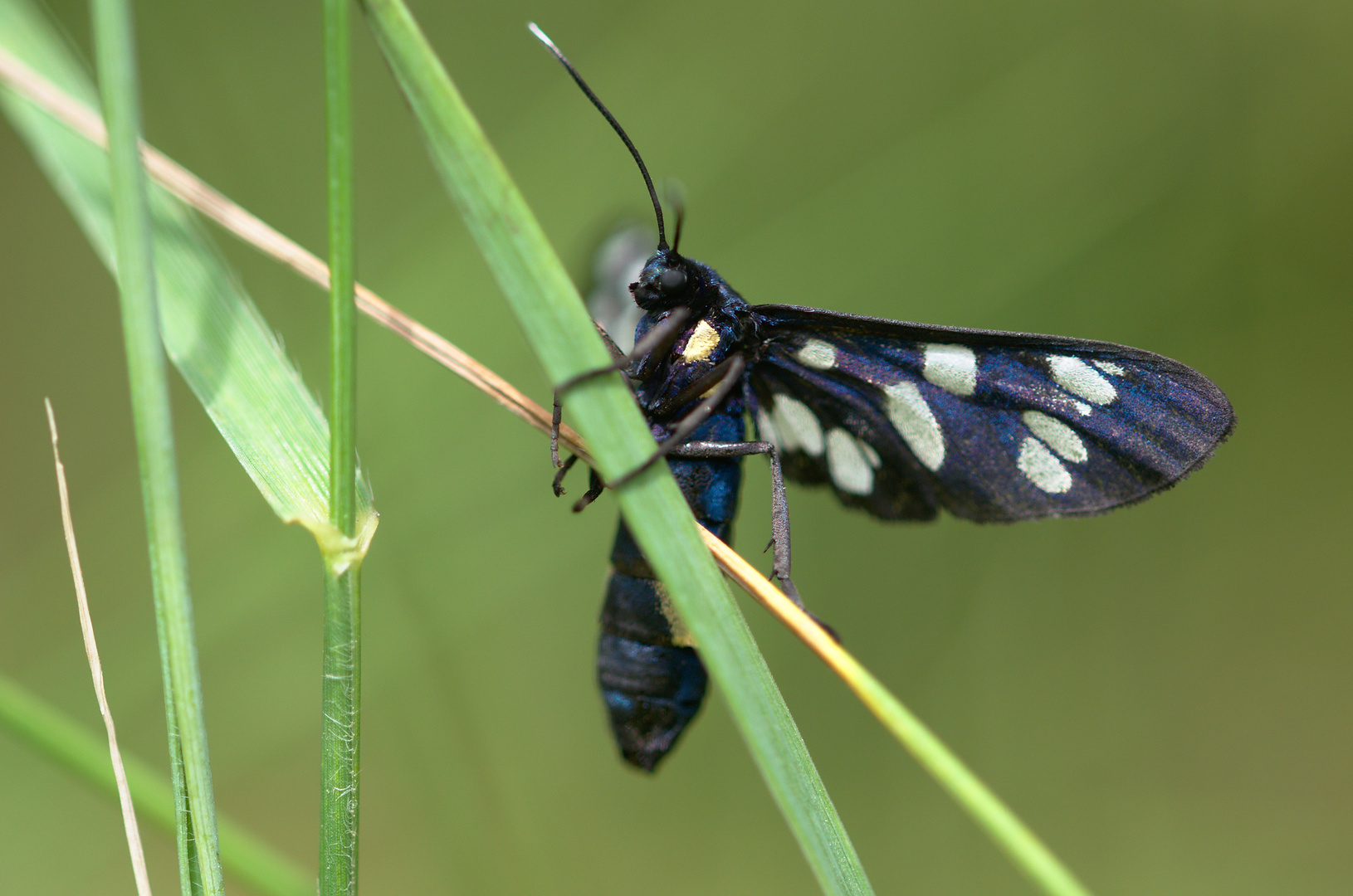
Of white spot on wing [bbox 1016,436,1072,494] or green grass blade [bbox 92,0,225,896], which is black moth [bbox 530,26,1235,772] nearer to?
white spot on wing [bbox 1016,436,1072,494]

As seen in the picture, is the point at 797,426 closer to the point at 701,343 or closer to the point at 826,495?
the point at 701,343

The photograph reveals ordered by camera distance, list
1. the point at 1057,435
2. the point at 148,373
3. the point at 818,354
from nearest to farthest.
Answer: the point at 148,373 → the point at 1057,435 → the point at 818,354

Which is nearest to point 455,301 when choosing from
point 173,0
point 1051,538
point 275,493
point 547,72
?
point 547,72

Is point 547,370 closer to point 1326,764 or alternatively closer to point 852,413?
point 852,413

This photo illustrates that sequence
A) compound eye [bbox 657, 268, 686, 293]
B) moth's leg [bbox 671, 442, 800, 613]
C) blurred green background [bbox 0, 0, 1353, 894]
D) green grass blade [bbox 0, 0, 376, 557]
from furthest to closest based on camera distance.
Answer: blurred green background [bbox 0, 0, 1353, 894]
compound eye [bbox 657, 268, 686, 293]
moth's leg [bbox 671, 442, 800, 613]
green grass blade [bbox 0, 0, 376, 557]

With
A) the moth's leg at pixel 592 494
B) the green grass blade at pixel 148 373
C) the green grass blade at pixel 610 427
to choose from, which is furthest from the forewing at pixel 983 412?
the green grass blade at pixel 148 373

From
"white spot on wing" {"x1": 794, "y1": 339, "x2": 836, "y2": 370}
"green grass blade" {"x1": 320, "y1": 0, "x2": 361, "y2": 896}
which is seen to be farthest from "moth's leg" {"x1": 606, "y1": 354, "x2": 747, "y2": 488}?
"green grass blade" {"x1": 320, "y1": 0, "x2": 361, "y2": 896}

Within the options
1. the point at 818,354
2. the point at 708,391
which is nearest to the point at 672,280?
the point at 708,391
